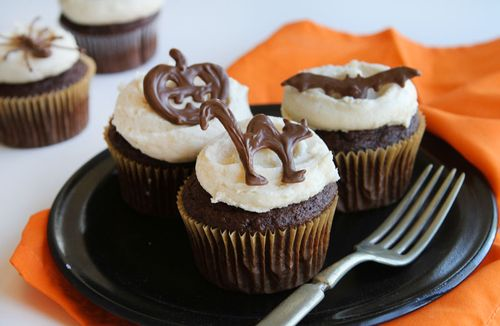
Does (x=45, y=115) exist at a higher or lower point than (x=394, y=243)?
lower

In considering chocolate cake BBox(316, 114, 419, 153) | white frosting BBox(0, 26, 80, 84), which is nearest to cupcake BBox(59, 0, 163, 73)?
white frosting BBox(0, 26, 80, 84)

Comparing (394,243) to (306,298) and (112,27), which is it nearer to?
(306,298)

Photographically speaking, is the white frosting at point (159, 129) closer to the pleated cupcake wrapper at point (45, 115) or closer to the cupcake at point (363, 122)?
the cupcake at point (363, 122)

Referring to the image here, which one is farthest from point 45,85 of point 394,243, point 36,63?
point 394,243

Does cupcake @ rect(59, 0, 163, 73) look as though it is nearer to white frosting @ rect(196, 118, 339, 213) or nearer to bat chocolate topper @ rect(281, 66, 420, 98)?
bat chocolate topper @ rect(281, 66, 420, 98)

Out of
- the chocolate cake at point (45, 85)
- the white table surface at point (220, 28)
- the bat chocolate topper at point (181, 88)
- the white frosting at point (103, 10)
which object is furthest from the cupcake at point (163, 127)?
the white frosting at point (103, 10)

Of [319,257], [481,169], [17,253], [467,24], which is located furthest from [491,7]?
[17,253]
